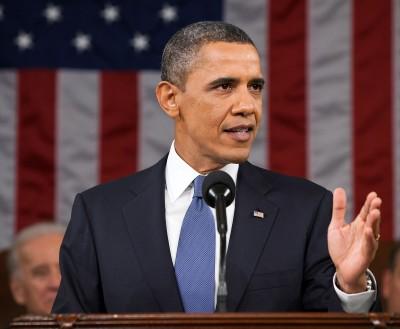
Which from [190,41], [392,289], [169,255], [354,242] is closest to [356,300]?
[354,242]

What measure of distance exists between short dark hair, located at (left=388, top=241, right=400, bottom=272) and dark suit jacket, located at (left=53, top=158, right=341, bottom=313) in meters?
1.87

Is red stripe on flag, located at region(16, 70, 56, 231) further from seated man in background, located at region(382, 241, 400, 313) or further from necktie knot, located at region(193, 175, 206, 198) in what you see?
necktie knot, located at region(193, 175, 206, 198)

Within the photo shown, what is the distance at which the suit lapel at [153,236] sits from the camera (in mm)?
3021

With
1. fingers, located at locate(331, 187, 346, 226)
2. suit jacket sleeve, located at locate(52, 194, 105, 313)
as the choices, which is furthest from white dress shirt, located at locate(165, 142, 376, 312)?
fingers, located at locate(331, 187, 346, 226)

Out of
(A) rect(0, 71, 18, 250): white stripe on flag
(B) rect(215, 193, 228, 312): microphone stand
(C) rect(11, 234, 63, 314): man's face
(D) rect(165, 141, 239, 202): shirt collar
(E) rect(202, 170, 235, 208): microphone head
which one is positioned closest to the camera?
(B) rect(215, 193, 228, 312): microphone stand

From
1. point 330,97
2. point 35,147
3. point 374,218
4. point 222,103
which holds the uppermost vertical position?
point 330,97

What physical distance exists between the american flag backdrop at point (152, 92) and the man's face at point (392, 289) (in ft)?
1.07

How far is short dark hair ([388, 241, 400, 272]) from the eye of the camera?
5000 millimetres

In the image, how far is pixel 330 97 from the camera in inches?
212

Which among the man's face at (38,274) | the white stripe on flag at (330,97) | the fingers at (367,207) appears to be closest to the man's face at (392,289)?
the white stripe on flag at (330,97)

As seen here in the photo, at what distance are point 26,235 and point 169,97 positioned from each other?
1.82 meters

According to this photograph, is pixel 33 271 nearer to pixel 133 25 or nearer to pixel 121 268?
pixel 133 25

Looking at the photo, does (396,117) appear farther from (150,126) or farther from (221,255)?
(221,255)

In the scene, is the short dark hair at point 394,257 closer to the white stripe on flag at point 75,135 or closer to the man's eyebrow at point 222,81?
the white stripe on flag at point 75,135
